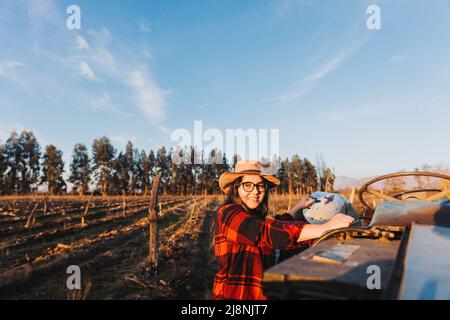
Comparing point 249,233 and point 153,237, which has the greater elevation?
point 249,233

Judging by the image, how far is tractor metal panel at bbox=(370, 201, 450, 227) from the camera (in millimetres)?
2146

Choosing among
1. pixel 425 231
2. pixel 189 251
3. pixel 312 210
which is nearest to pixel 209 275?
pixel 189 251

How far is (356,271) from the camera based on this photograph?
1333 millimetres

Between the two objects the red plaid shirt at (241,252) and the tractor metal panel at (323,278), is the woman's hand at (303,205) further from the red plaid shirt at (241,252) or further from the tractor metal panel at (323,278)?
the tractor metal panel at (323,278)

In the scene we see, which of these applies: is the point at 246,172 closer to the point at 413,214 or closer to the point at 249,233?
the point at 249,233

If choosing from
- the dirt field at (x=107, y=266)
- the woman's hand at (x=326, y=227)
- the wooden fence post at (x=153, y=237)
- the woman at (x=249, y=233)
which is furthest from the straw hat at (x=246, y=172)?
the wooden fence post at (x=153, y=237)

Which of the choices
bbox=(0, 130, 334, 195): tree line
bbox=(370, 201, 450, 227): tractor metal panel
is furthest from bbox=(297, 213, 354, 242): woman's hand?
bbox=(0, 130, 334, 195): tree line

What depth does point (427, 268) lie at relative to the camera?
1298mm

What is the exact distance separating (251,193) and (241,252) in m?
0.60

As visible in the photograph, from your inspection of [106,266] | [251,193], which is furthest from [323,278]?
[106,266]

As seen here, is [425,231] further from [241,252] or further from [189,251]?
[189,251]

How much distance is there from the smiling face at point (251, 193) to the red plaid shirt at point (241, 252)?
1.17 ft

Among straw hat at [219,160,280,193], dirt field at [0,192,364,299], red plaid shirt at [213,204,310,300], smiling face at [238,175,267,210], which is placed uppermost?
straw hat at [219,160,280,193]

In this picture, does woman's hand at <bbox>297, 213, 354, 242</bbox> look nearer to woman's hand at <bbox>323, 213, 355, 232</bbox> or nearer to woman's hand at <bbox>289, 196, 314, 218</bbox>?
woman's hand at <bbox>323, 213, 355, 232</bbox>
